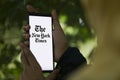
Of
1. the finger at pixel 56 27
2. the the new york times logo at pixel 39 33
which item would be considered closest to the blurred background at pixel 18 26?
the the new york times logo at pixel 39 33

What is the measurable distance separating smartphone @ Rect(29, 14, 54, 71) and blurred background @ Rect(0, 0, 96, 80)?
124cm

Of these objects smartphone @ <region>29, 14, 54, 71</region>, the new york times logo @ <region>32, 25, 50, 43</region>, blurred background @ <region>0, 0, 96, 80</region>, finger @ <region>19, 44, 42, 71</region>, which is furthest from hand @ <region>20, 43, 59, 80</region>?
blurred background @ <region>0, 0, 96, 80</region>

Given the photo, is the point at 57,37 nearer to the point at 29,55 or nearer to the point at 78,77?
the point at 29,55

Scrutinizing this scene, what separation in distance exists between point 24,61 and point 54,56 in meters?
0.22

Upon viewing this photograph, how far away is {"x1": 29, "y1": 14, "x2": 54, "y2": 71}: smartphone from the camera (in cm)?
122

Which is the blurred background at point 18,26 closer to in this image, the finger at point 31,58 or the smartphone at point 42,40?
the smartphone at point 42,40

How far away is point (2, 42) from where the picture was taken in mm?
2924

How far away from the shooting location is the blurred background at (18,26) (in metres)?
2.70

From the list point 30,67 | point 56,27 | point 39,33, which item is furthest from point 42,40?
point 30,67

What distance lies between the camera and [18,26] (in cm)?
288

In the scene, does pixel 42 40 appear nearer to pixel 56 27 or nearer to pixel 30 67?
pixel 56 27

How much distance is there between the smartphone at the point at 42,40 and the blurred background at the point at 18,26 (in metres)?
1.24

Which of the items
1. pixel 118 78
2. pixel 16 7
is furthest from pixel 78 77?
pixel 16 7

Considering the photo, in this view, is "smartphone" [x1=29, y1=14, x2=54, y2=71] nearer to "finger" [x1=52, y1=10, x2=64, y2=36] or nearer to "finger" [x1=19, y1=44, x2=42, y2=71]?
"finger" [x1=52, y1=10, x2=64, y2=36]
